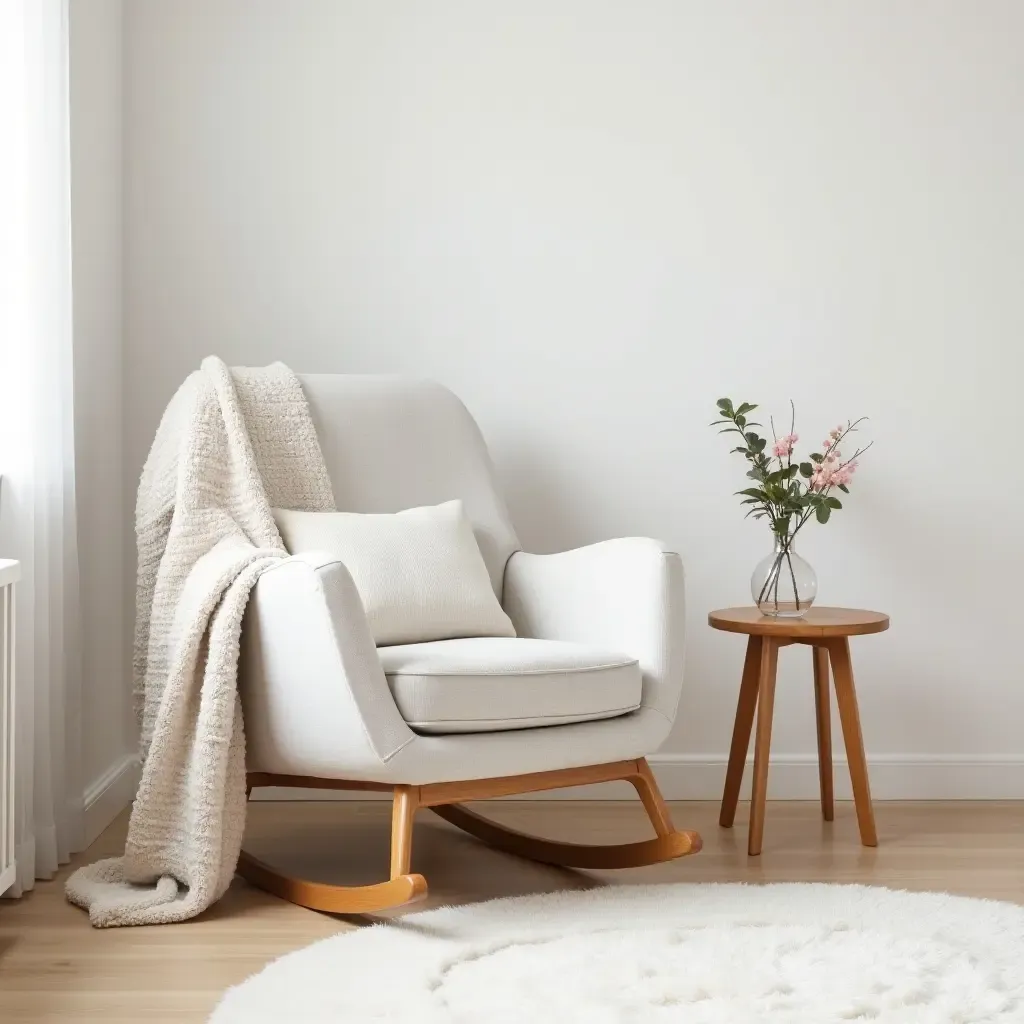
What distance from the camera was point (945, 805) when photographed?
9.40 feet

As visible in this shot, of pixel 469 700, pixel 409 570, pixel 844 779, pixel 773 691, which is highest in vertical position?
pixel 409 570

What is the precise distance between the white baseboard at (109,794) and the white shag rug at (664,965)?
827 millimetres

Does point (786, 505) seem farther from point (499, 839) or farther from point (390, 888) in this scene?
point (390, 888)

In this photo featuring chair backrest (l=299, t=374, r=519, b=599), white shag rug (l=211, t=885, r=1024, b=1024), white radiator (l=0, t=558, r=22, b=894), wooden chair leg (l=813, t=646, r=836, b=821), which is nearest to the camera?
white shag rug (l=211, t=885, r=1024, b=1024)

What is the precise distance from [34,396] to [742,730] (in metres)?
1.53

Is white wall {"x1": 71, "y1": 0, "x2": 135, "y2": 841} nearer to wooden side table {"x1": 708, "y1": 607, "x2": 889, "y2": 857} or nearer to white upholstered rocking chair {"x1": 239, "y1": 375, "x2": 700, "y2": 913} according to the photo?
white upholstered rocking chair {"x1": 239, "y1": 375, "x2": 700, "y2": 913}

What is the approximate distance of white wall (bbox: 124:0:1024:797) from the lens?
2889 mm

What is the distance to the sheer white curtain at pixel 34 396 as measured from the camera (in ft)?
6.99

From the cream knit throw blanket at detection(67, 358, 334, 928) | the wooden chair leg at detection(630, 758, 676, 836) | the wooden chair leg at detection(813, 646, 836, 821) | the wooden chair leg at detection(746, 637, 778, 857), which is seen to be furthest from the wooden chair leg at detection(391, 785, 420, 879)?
the wooden chair leg at detection(813, 646, 836, 821)

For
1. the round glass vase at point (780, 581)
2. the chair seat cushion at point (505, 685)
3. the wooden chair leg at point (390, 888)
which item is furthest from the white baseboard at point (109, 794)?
the round glass vase at point (780, 581)

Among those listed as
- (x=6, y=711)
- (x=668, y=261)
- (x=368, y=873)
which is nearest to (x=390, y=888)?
(x=368, y=873)

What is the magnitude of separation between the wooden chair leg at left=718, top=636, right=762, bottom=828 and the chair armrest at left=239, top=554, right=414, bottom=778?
967mm

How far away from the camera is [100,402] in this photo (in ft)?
8.79

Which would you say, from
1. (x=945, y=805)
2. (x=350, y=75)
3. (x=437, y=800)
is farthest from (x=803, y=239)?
(x=437, y=800)
